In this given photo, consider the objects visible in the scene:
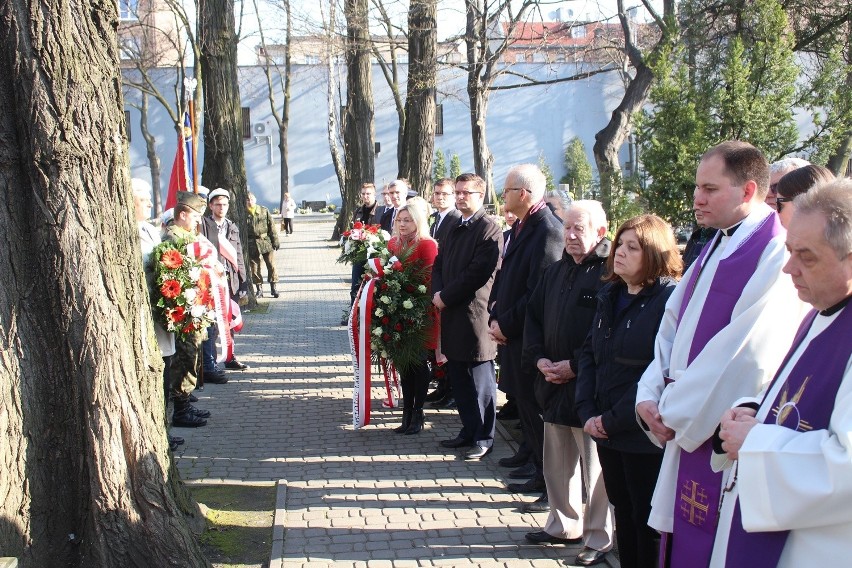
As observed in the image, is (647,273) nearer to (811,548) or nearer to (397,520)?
(811,548)

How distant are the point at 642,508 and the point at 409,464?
3.02 m

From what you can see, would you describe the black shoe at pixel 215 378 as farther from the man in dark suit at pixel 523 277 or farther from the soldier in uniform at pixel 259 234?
the soldier in uniform at pixel 259 234

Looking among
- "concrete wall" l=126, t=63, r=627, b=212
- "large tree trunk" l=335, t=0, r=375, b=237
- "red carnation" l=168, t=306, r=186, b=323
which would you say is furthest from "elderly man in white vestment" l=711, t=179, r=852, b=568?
"concrete wall" l=126, t=63, r=627, b=212

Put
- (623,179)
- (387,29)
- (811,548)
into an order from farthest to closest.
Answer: (387,29)
(623,179)
(811,548)

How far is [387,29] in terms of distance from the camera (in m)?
24.6

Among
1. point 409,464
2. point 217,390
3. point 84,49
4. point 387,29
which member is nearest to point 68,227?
point 84,49

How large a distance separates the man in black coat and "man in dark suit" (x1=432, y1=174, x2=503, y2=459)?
1.66 m

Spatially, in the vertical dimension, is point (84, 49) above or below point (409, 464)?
above

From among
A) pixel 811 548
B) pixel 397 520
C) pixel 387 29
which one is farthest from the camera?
pixel 387 29

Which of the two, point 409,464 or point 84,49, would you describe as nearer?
point 84,49

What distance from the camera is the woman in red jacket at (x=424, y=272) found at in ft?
25.4

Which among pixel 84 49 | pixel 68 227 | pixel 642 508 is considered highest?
pixel 84 49

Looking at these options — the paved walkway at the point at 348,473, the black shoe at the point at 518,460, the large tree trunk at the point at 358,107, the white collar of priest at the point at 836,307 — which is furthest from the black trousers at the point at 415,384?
the large tree trunk at the point at 358,107

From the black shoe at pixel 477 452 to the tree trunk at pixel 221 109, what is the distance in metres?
8.58
